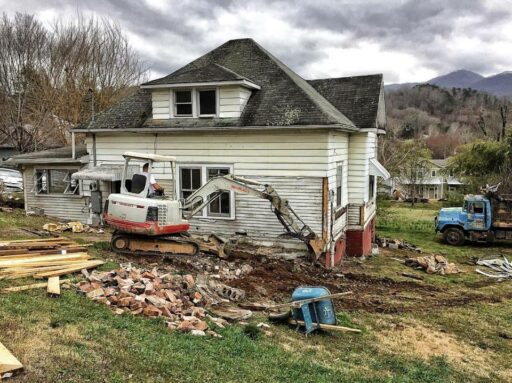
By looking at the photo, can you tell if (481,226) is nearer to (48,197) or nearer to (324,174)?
(324,174)

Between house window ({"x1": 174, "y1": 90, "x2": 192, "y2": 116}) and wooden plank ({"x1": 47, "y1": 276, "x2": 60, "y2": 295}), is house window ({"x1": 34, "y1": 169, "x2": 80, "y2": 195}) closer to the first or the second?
house window ({"x1": 174, "y1": 90, "x2": 192, "y2": 116})

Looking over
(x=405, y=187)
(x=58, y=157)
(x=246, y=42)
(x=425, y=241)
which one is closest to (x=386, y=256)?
(x=425, y=241)

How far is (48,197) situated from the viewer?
19.3 meters

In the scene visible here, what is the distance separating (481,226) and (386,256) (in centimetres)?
756

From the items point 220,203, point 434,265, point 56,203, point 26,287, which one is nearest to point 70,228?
point 56,203

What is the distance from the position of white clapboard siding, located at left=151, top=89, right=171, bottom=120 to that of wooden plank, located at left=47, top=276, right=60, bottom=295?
844 cm

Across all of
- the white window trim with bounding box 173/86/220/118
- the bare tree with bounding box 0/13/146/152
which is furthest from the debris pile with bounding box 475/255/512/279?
the bare tree with bounding box 0/13/146/152

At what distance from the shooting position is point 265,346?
807 centimetres

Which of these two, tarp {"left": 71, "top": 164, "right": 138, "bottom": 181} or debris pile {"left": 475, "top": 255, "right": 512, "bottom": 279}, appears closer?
tarp {"left": 71, "top": 164, "right": 138, "bottom": 181}

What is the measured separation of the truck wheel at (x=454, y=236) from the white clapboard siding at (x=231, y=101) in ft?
52.6

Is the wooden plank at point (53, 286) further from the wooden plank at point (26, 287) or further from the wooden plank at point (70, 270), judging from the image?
the wooden plank at point (70, 270)

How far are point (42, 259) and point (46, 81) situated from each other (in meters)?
25.7

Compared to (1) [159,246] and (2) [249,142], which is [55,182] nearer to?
(1) [159,246]

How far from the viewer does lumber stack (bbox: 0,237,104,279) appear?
10.2m
